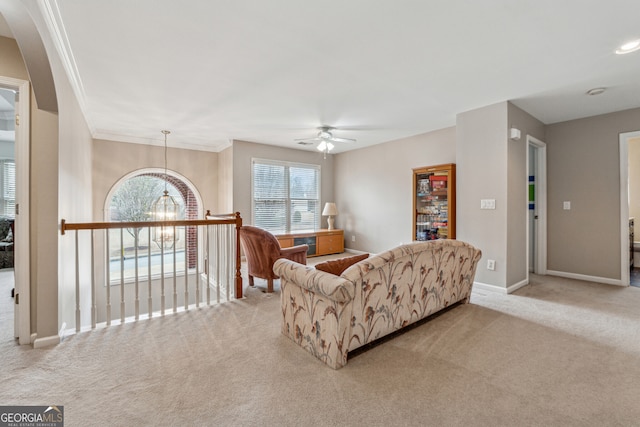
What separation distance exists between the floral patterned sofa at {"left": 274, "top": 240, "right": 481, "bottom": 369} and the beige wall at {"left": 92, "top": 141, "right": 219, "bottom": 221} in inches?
185

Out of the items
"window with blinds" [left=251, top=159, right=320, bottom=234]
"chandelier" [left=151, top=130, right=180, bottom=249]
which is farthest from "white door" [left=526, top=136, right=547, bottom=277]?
"chandelier" [left=151, top=130, right=180, bottom=249]

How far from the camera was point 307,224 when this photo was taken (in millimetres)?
6883

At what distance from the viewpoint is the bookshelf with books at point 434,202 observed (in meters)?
4.38

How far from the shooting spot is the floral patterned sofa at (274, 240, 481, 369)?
1.91m

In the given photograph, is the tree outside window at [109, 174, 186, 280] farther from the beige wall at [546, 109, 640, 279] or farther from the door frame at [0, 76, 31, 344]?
the beige wall at [546, 109, 640, 279]

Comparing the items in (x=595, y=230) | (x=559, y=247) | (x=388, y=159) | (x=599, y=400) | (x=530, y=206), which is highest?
(x=388, y=159)

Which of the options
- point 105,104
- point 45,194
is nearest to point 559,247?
point 45,194

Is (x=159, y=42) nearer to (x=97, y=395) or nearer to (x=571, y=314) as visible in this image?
(x=97, y=395)

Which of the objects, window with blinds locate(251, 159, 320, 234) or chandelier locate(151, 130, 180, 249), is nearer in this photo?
chandelier locate(151, 130, 180, 249)

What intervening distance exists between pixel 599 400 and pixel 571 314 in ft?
5.29

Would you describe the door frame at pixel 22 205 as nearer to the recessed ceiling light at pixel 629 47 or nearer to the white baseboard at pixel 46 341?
the white baseboard at pixel 46 341

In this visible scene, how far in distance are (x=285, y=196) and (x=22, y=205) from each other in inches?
A: 180

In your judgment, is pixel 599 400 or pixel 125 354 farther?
pixel 125 354

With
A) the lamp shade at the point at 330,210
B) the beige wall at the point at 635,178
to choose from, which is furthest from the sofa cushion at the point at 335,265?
the beige wall at the point at 635,178
